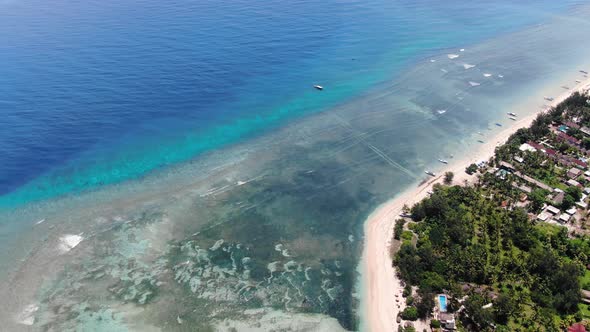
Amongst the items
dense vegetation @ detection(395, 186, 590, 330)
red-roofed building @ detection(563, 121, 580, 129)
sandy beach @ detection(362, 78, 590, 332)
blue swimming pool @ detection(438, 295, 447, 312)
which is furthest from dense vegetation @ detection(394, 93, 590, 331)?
red-roofed building @ detection(563, 121, 580, 129)

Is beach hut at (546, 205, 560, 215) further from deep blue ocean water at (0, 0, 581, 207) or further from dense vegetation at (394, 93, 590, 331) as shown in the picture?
deep blue ocean water at (0, 0, 581, 207)

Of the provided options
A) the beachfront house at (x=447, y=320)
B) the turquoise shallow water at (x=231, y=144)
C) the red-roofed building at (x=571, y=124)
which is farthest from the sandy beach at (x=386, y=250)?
the red-roofed building at (x=571, y=124)

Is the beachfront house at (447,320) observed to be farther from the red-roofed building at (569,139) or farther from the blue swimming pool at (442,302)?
the red-roofed building at (569,139)

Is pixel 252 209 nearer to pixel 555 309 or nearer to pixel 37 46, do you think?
pixel 555 309

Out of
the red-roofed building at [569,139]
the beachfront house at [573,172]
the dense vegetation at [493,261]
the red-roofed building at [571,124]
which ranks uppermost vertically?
the red-roofed building at [571,124]

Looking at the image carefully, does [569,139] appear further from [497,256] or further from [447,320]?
[447,320]

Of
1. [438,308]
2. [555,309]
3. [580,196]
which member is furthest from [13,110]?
[580,196]
